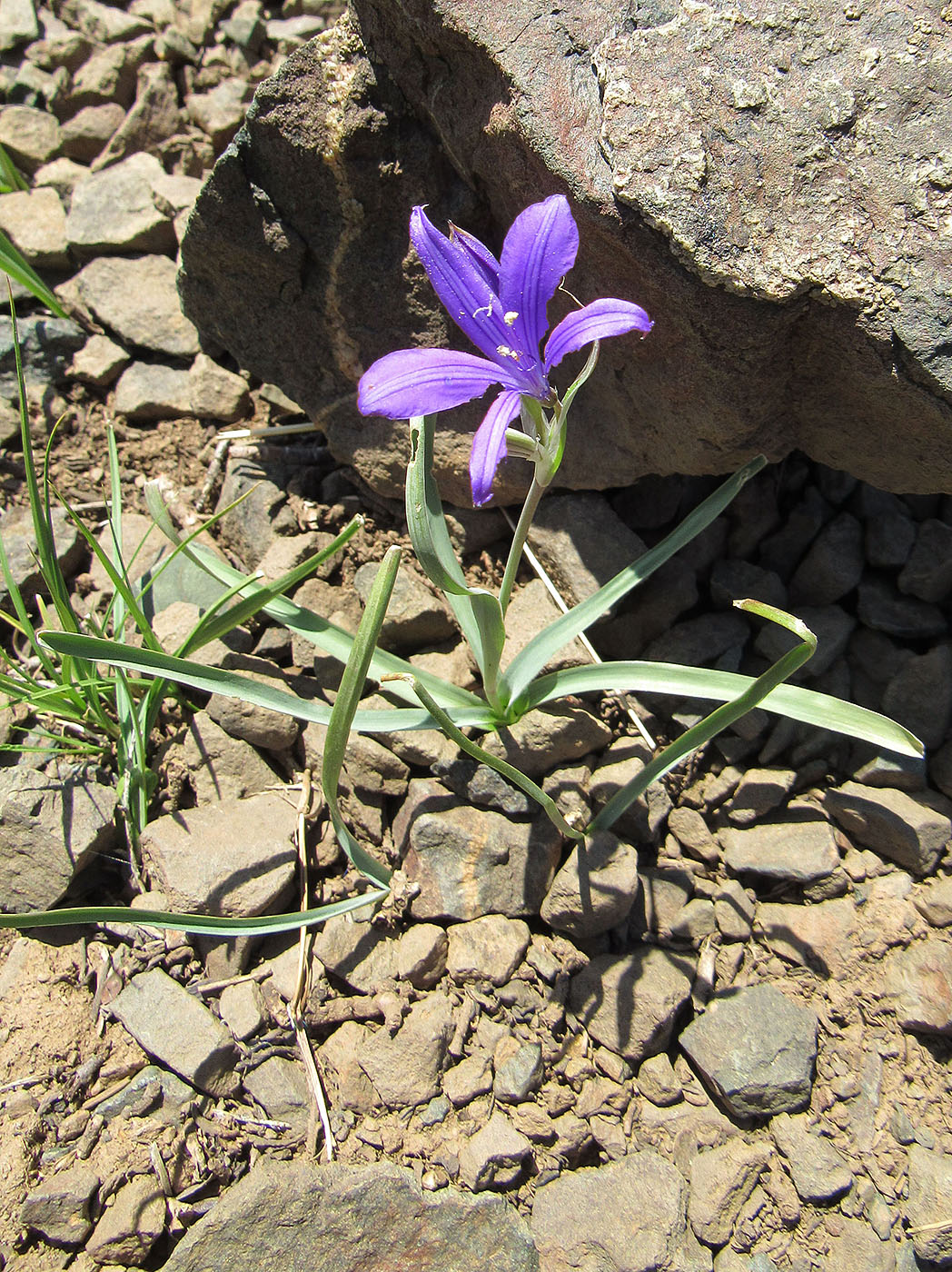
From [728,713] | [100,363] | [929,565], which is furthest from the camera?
[100,363]

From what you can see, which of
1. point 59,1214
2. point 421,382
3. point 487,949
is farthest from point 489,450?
point 59,1214

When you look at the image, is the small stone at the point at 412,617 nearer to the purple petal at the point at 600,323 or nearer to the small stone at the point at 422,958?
the small stone at the point at 422,958

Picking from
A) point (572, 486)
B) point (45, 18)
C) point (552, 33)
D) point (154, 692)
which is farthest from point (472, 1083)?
point (45, 18)

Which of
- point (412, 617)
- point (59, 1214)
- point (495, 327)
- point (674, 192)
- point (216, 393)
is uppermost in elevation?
point (674, 192)

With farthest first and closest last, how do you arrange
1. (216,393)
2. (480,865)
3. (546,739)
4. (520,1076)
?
(216,393) < (546,739) < (480,865) < (520,1076)

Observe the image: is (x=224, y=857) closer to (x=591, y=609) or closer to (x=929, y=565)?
(x=591, y=609)

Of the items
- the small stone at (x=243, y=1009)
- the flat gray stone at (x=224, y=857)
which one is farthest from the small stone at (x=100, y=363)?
the small stone at (x=243, y=1009)

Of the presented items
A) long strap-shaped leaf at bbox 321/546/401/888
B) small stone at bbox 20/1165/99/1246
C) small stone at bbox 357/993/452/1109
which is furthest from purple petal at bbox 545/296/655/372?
small stone at bbox 20/1165/99/1246
